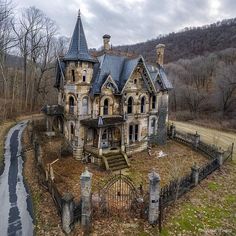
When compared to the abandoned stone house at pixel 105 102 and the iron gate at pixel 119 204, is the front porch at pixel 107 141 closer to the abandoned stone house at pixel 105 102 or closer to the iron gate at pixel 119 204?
the abandoned stone house at pixel 105 102

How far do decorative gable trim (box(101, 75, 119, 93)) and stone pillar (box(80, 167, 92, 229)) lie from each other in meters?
11.7

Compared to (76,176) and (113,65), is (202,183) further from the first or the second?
(113,65)

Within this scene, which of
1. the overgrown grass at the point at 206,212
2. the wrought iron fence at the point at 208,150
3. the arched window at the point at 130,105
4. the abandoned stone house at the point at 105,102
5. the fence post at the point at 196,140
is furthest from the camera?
the fence post at the point at 196,140

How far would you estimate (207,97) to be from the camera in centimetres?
5781

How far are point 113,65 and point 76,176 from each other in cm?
1145

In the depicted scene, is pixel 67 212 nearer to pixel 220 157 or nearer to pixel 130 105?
pixel 130 105

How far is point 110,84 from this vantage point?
23.1 meters

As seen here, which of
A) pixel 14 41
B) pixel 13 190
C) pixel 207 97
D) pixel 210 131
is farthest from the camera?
pixel 207 97

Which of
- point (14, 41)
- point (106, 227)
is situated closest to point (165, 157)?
point (106, 227)

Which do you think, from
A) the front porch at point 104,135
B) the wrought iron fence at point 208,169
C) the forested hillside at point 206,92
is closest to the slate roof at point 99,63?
A: the front porch at point 104,135

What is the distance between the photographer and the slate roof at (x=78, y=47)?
70.7ft

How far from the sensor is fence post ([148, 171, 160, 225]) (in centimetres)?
1277

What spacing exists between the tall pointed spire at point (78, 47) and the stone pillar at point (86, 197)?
485 inches

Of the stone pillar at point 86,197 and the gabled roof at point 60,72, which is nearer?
the stone pillar at point 86,197
